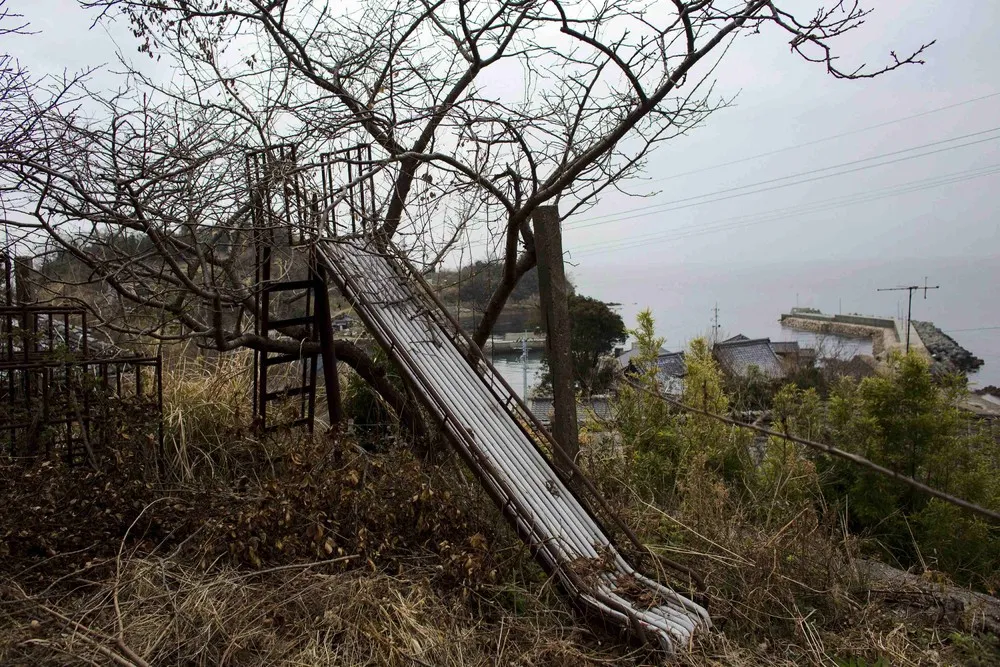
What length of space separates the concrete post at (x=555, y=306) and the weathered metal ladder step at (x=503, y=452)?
0.31m

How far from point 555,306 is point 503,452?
2.95 ft

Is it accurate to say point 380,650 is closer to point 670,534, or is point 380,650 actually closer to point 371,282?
point 670,534

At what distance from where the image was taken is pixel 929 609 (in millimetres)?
3658

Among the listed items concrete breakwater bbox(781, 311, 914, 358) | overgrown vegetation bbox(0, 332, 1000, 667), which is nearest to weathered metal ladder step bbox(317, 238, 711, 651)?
overgrown vegetation bbox(0, 332, 1000, 667)

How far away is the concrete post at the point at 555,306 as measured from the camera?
168 inches

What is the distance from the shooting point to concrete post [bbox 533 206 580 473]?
4262 mm

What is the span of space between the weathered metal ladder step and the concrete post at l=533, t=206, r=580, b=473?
1.01ft

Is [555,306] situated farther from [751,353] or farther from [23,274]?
[751,353]

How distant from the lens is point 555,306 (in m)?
4.27

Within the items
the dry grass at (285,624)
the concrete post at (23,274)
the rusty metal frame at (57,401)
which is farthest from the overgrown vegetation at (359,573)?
Result: the concrete post at (23,274)

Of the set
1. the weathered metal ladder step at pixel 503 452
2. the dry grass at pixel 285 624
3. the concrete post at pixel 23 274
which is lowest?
the dry grass at pixel 285 624

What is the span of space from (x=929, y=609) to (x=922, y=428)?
288cm

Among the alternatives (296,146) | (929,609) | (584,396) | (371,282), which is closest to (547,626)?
(929,609)

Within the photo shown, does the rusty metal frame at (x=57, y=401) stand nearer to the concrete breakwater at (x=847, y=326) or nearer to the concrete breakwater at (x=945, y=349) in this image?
the concrete breakwater at (x=945, y=349)
